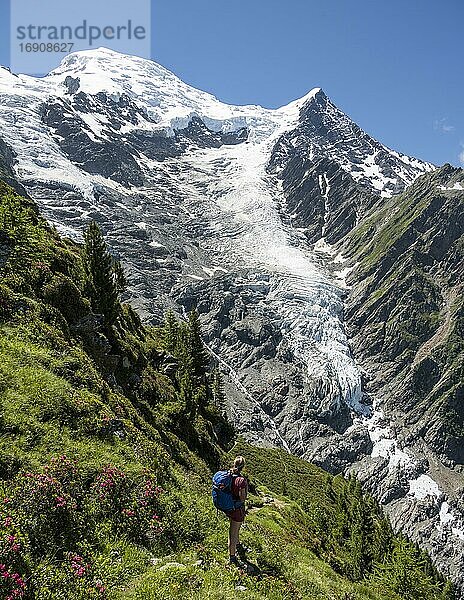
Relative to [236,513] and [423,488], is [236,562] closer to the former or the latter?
[236,513]

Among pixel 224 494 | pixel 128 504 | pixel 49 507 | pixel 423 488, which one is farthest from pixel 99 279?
pixel 423 488

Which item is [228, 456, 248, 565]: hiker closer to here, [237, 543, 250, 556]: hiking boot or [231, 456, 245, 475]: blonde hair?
[231, 456, 245, 475]: blonde hair

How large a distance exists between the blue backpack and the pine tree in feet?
77.2

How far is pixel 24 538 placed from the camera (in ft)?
32.5

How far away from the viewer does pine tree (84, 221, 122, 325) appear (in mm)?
35812

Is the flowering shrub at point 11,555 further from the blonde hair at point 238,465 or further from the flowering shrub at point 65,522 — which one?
the blonde hair at point 238,465

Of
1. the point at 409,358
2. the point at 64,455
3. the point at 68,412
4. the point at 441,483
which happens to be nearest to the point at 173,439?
the point at 68,412

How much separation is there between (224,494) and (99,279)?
2929 centimetres

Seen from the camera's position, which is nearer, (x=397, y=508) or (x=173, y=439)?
(x=173, y=439)

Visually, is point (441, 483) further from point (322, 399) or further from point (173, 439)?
point (173, 439)

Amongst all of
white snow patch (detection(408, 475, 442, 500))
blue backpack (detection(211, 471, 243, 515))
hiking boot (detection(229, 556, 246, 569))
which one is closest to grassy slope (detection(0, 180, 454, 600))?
hiking boot (detection(229, 556, 246, 569))

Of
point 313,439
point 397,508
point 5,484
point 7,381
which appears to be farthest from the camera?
point 313,439

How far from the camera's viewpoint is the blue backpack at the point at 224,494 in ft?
40.5

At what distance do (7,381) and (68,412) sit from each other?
2.32 meters
